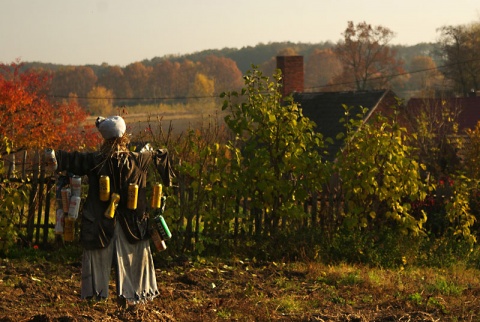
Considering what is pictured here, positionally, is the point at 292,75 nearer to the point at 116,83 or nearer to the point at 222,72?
the point at 116,83

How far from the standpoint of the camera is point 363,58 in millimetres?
79000

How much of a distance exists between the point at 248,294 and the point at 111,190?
2.00m

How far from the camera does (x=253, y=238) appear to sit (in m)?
11.2

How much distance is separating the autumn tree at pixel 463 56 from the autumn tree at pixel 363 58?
10.3 metres

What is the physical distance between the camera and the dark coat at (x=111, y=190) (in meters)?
7.38

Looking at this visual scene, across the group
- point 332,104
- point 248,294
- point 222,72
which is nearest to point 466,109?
point 332,104

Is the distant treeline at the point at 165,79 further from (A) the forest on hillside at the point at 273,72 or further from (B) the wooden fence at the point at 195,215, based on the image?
(B) the wooden fence at the point at 195,215

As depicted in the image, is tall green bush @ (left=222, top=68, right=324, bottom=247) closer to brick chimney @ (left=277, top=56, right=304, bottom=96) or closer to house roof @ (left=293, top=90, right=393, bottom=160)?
house roof @ (left=293, top=90, right=393, bottom=160)

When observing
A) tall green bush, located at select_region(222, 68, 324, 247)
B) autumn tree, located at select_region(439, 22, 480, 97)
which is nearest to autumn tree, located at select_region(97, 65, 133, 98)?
autumn tree, located at select_region(439, 22, 480, 97)

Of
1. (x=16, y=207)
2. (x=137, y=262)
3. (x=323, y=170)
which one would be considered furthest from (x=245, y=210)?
(x=137, y=262)

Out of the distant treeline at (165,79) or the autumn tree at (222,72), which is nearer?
the distant treeline at (165,79)

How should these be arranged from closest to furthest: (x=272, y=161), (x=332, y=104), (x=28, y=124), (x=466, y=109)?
(x=272, y=161), (x=28, y=124), (x=332, y=104), (x=466, y=109)

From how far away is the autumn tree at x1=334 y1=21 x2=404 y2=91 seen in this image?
253 ft

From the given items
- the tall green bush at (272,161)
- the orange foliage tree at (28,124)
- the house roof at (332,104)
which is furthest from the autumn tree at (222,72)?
the tall green bush at (272,161)
